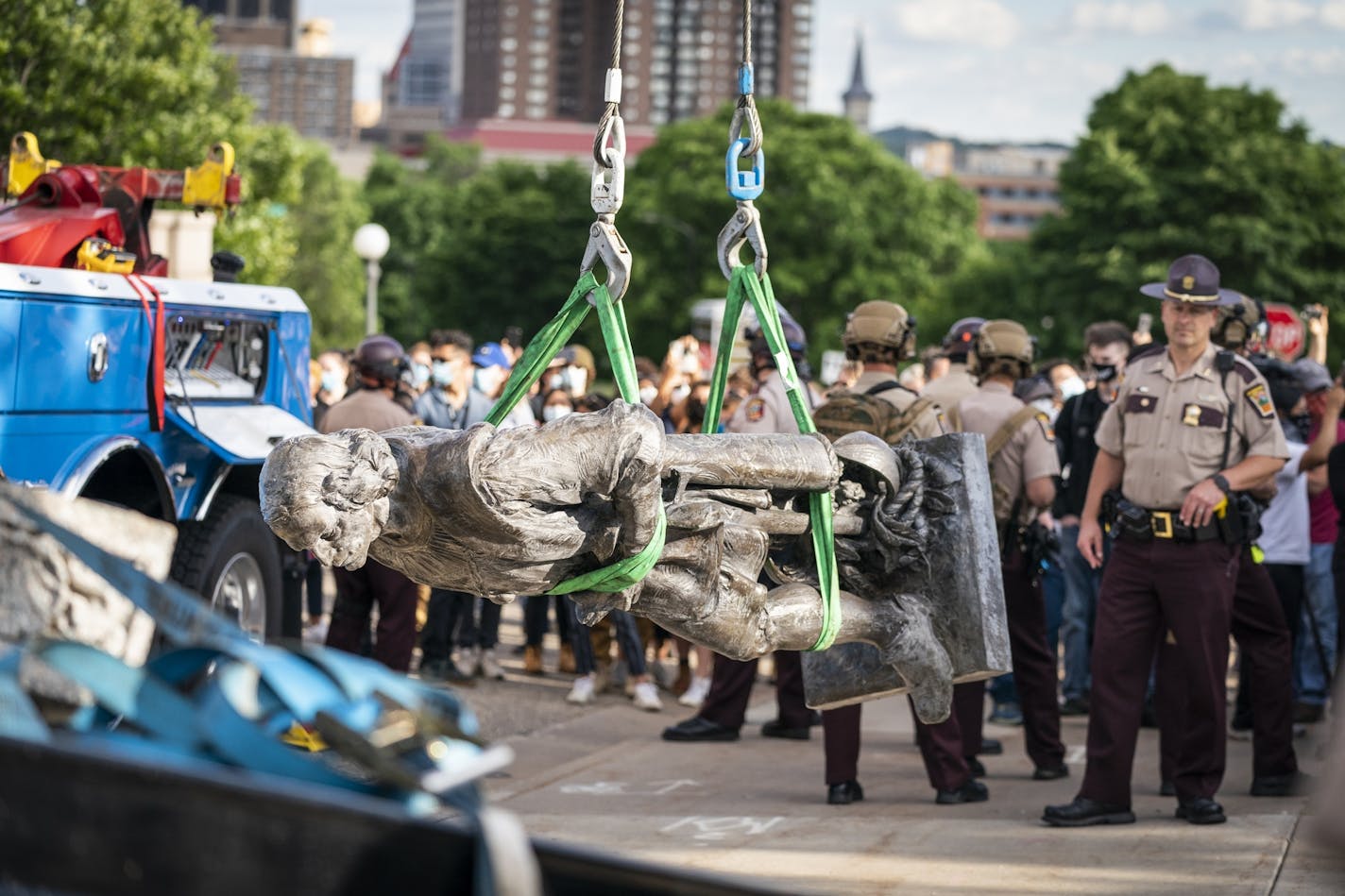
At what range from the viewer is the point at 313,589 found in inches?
484

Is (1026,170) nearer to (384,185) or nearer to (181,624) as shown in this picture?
(384,185)

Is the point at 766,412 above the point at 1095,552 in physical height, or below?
above

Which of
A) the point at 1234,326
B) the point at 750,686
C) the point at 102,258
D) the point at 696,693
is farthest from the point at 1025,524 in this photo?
the point at 102,258

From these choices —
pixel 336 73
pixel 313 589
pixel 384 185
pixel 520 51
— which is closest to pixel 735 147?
pixel 313 589

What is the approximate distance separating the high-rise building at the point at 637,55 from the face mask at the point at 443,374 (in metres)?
124

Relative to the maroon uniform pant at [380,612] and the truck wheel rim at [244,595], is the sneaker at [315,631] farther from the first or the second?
the truck wheel rim at [244,595]

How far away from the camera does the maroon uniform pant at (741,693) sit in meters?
9.23

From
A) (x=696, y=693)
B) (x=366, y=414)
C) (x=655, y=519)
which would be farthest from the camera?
(x=696, y=693)

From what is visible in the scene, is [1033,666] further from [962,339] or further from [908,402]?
[962,339]

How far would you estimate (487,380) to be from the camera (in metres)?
10.9

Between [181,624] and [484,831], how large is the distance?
46 cm

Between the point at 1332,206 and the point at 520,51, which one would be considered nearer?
the point at 1332,206

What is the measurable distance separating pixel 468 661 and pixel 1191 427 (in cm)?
551

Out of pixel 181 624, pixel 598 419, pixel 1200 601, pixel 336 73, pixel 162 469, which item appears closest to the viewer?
pixel 181 624
